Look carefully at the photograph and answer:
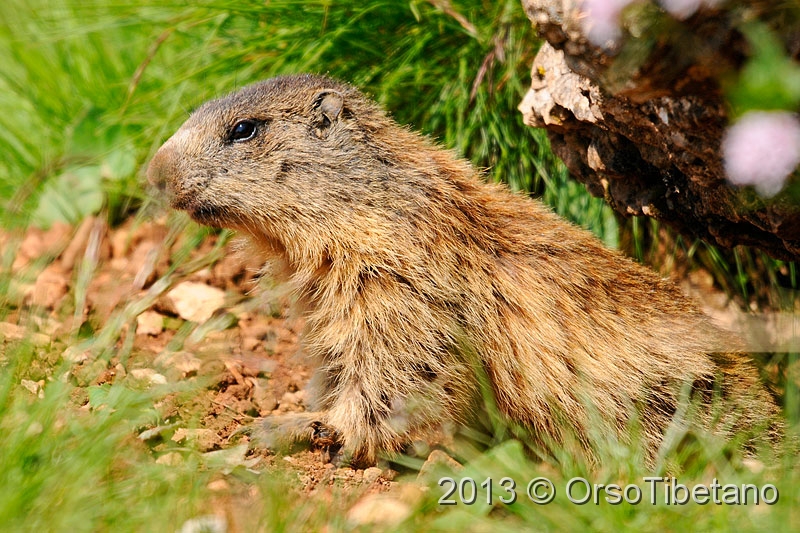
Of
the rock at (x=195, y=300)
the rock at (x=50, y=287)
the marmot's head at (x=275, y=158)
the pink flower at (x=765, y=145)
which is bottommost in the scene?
the rock at (x=50, y=287)

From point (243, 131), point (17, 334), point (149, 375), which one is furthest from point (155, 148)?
point (149, 375)

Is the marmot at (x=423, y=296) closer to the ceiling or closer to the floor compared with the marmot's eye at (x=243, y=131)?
closer to the floor

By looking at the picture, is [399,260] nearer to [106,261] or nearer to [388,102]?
[388,102]

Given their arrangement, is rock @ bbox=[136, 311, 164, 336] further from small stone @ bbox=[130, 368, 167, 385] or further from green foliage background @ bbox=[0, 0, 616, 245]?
green foliage background @ bbox=[0, 0, 616, 245]

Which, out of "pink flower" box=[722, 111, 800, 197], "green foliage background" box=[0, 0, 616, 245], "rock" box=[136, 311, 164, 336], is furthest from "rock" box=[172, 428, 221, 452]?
"pink flower" box=[722, 111, 800, 197]

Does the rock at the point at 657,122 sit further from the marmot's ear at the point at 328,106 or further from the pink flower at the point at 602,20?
the marmot's ear at the point at 328,106

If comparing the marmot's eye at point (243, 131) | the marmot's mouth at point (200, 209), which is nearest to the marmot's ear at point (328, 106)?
the marmot's eye at point (243, 131)

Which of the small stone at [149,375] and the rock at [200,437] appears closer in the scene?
the rock at [200,437]
